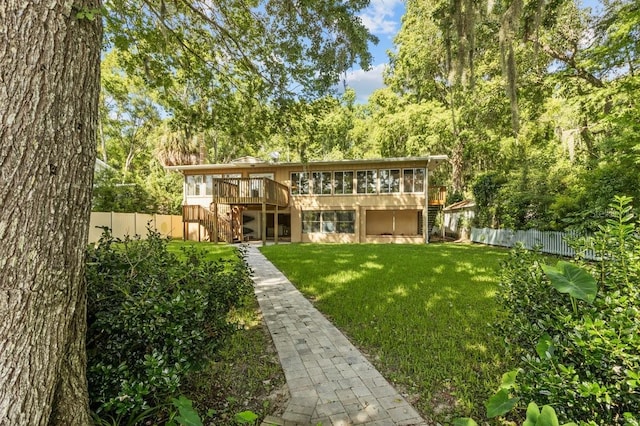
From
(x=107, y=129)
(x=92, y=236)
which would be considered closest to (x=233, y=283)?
(x=92, y=236)

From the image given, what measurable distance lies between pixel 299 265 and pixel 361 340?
4.92m

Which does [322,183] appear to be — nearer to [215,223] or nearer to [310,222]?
[310,222]

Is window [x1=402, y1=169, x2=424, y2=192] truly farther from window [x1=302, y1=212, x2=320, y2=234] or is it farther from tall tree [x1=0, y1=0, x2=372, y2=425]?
tall tree [x1=0, y1=0, x2=372, y2=425]

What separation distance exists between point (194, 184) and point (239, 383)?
16273 millimetres

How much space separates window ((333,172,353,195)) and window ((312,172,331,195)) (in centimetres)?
32

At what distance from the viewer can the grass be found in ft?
7.60

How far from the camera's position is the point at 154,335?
1.83 metres

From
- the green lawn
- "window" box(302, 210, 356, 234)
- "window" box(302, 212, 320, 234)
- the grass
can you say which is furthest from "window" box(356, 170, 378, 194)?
the grass

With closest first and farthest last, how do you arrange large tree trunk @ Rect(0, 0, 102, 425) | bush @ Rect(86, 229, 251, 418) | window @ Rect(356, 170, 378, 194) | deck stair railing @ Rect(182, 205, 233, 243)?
large tree trunk @ Rect(0, 0, 102, 425) → bush @ Rect(86, 229, 251, 418) → window @ Rect(356, 170, 378, 194) → deck stair railing @ Rect(182, 205, 233, 243)

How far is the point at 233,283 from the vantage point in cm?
274

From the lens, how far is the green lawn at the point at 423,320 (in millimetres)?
2564

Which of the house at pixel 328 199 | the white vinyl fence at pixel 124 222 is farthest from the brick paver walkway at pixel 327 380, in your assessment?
the house at pixel 328 199

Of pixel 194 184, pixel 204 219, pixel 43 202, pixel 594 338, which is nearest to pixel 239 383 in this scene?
pixel 43 202

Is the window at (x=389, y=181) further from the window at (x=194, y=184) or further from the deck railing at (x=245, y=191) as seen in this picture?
the window at (x=194, y=184)
